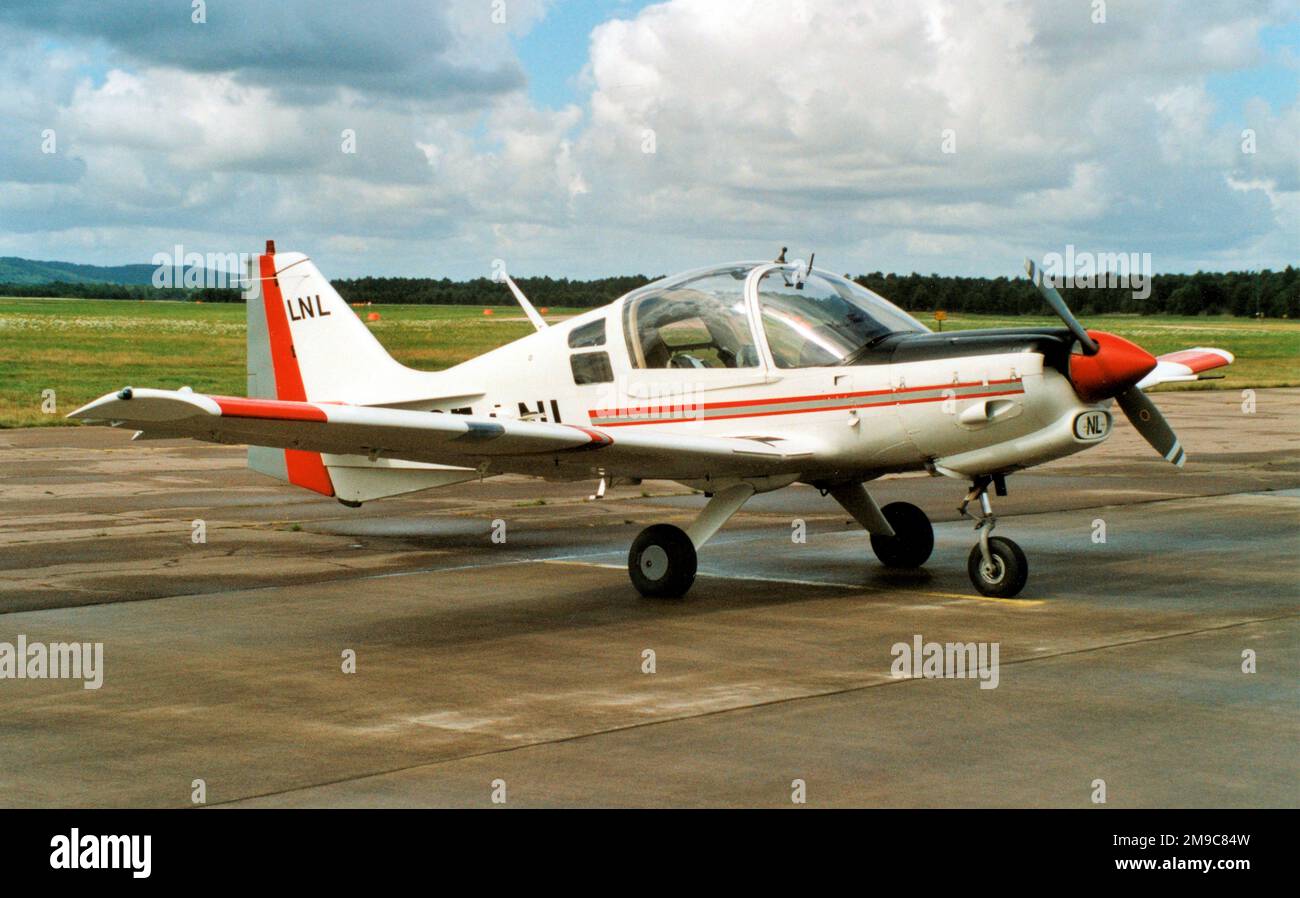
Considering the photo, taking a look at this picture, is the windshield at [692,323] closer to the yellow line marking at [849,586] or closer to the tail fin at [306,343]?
the yellow line marking at [849,586]

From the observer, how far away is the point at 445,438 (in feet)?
30.4

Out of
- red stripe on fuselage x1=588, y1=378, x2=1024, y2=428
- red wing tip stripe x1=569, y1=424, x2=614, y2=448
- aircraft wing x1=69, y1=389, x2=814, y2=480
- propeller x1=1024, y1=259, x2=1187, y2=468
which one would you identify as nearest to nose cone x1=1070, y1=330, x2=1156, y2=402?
propeller x1=1024, y1=259, x2=1187, y2=468

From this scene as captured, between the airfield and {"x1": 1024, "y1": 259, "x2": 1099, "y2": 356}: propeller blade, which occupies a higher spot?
{"x1": 1024, "y1": 259, "x2": 1099, "y2": 356}: propeller blade

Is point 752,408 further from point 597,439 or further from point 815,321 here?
point 597,439

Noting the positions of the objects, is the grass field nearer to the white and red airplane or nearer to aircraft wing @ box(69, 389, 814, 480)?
the white and red airplane

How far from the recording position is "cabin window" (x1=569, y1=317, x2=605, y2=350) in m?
11.2

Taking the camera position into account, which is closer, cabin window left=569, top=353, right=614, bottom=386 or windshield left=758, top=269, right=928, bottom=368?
windshield left=758, top=269, right=928, bottom=368

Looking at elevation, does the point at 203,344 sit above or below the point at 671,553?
above

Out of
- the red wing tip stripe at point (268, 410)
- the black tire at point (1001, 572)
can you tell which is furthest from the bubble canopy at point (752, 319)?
the red wing tip stripe at point (268, 410)

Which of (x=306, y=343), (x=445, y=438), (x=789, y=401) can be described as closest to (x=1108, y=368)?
(x=789, y=401)

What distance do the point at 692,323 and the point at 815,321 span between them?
0.93 m

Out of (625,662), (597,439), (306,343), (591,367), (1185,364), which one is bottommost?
(625,662)

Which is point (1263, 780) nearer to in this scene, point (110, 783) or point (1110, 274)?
point (110, 783)

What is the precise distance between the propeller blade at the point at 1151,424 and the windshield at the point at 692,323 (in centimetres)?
276
